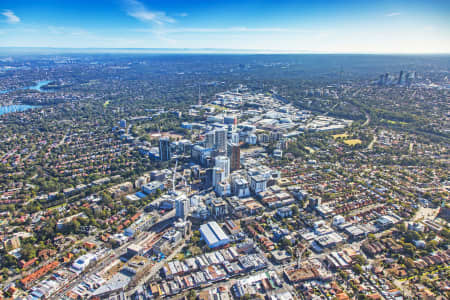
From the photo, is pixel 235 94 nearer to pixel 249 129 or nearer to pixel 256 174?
pixel 249 129

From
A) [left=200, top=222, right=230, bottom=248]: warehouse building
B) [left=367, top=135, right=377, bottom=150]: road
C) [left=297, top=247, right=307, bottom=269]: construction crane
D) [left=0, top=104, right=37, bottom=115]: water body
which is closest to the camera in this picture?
[left=297, top=247, right=307, bottom=269]: construction crane

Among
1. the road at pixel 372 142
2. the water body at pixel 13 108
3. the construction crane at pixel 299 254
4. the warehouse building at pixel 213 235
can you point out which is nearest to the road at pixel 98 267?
the warehouse building at pixel 213 235

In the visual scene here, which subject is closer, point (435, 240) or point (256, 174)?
point (435, 240)

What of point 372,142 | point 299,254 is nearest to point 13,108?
point 299,254

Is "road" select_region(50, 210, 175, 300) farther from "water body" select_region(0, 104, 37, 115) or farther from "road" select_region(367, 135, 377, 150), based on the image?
"water body" select_region(0, 104, 37, 115)

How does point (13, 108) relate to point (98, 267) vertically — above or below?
above

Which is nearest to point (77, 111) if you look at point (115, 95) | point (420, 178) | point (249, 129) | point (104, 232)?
point (115, 95)

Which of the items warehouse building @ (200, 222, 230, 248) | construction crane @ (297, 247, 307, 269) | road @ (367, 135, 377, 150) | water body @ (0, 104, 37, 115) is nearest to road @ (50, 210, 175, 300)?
warehouse building @ (200, 222, 230, 248)

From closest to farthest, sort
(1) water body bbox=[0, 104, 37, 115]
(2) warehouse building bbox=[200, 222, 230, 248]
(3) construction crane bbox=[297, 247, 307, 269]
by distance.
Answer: (3) construction crane bbox=[297, 247, 307, 269] → (2) warehouse building bbox=[200, 222, 230, 248] → (1) water body bbox=[0, 104, 37, 115]

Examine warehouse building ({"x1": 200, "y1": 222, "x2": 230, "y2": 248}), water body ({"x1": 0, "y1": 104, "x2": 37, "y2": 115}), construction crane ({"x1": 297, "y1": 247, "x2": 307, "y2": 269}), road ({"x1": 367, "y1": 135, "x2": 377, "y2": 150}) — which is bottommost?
construction crane ({"x1": 297, "y1": 247, "x2": 307, "y2": 269})

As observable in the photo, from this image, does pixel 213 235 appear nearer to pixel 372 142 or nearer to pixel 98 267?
pixel 98 267

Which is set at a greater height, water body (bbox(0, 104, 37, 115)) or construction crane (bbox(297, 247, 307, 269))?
water body (bbox(0, 104, 37, 115))
